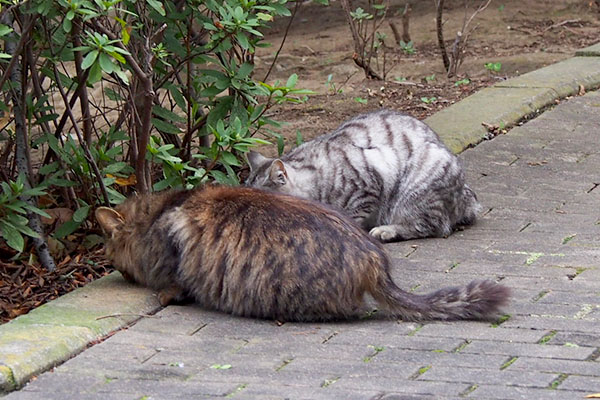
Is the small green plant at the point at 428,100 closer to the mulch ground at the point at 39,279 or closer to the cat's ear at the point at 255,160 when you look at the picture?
the cat's ear at the point at 255,160

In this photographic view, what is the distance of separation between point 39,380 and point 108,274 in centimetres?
154

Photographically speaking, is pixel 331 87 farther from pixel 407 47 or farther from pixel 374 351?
pixel 374 351

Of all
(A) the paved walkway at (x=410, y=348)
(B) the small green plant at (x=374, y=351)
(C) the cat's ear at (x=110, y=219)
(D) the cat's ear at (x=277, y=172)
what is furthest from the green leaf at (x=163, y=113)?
(B) the small green plant at (x=374, y=351)

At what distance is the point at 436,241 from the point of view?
20.4ft

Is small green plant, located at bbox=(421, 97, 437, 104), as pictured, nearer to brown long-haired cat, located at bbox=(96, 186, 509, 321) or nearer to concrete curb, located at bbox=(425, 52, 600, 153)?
concrete curb, located at bbox=(425, 52, 600, 153)

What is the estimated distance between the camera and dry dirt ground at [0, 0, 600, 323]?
592 centimetres

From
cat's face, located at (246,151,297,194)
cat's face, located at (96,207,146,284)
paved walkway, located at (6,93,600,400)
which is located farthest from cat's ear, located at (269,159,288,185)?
cat's face, located at (96,207,146,284)

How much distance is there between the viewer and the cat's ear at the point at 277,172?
6.30 m

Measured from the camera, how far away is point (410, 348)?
177 inches

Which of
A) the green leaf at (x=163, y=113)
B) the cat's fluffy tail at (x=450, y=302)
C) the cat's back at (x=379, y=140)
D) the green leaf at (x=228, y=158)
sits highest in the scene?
the green leaf at (x=163, y=113)

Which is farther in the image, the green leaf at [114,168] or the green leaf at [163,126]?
the green leaf at [163,126]

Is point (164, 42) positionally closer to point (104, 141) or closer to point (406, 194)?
point (104, 141)

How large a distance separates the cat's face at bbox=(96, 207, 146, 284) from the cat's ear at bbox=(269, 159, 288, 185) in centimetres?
116

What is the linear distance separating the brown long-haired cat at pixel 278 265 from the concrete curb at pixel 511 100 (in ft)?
10.1
